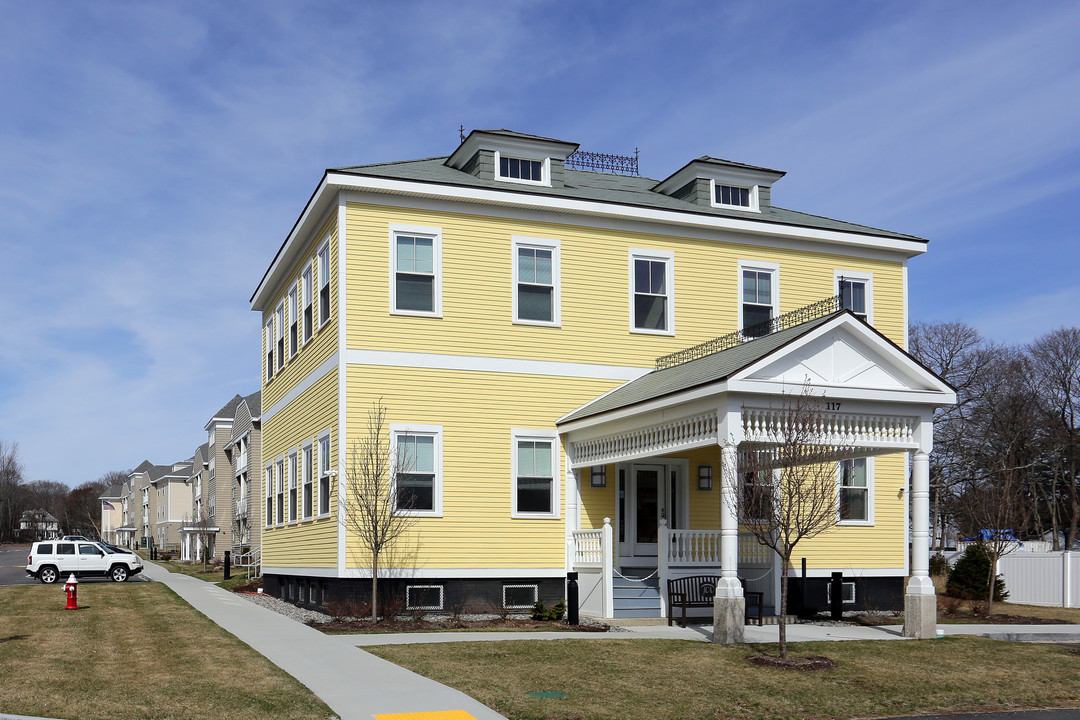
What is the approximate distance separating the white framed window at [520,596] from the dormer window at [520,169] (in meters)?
9.02

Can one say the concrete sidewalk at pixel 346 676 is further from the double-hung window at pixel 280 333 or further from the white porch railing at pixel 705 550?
A: the double-hung window at pixel 280 333

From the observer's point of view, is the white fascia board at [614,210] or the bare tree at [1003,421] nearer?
the white fascia board at [614,210]

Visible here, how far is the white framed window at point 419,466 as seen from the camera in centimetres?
2094

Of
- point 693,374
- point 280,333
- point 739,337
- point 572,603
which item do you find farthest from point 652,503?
point 280,333

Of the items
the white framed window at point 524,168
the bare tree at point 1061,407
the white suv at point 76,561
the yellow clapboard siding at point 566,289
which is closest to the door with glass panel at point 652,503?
the yellow clapboard siding at point 566,289

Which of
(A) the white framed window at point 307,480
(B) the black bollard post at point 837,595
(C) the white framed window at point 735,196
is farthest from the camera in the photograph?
(C) the white framed window at point 735,196

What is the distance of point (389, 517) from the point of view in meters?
20.3

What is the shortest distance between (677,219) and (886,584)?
9.92 metres

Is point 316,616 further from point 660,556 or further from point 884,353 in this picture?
point 884,353

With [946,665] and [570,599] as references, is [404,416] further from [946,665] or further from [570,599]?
[946,665]

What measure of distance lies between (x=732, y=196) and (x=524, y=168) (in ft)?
17.9

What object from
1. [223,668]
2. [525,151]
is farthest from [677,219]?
[223,668]

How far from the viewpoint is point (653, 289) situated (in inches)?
939

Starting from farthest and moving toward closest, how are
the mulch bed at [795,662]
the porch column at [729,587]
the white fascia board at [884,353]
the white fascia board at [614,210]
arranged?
the white fascia board at [614,210]
the white fascia board at [884,353]
the porch column at [729,587]
the mulch bed at [795,662]
